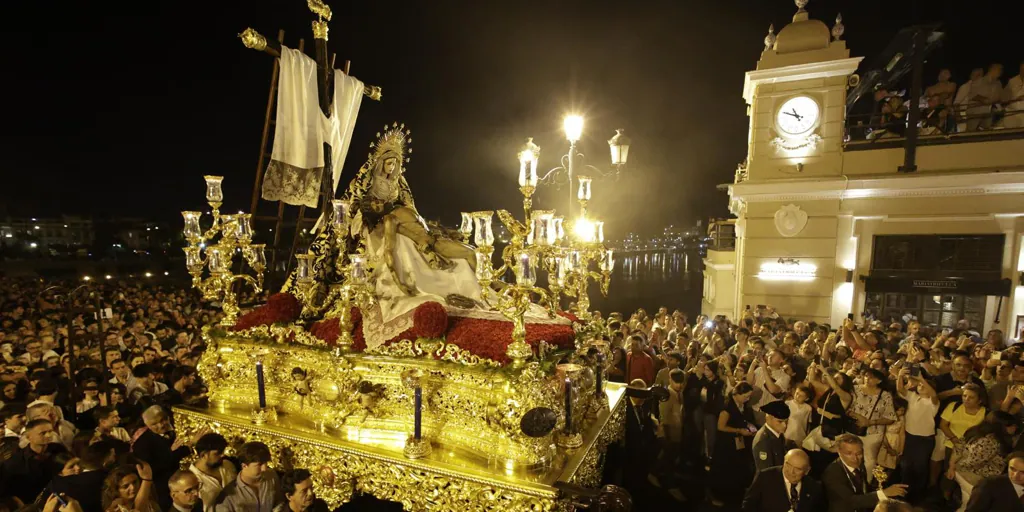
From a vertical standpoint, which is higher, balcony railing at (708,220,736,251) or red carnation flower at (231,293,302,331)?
balcony railing at (708,220,736,251)

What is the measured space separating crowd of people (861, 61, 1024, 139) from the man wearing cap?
1138 cm

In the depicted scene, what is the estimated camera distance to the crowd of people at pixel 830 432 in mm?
3695

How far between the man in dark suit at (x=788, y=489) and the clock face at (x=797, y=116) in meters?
11.4

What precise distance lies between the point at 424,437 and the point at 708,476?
152 inches

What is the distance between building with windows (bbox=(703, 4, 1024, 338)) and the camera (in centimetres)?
1112

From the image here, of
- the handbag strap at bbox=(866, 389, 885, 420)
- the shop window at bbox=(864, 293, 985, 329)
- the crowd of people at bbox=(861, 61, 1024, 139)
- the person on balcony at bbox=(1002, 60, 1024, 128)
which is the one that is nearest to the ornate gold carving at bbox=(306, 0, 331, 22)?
the handbag strap at bbox=(866, 389, 885, 420)

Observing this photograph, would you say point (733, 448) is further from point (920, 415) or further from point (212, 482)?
point (212, 482)

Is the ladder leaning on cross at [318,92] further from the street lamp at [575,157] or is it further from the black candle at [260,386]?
the street lamp at [575,157]

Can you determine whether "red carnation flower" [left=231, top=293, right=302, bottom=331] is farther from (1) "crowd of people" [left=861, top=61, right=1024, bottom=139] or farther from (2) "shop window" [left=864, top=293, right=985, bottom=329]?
(1) "crowd of people" [left=861, top=61, right=1024, bottom=139]

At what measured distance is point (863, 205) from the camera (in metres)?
11.9

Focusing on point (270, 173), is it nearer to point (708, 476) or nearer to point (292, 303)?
point (292, 303)

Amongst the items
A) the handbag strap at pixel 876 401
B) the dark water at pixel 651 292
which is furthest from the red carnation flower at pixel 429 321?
the dark water at pixel 651 292

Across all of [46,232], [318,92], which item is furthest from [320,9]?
[46,232]

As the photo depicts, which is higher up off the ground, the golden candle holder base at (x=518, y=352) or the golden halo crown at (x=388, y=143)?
the golden halo crown at (x=388, y=143)
